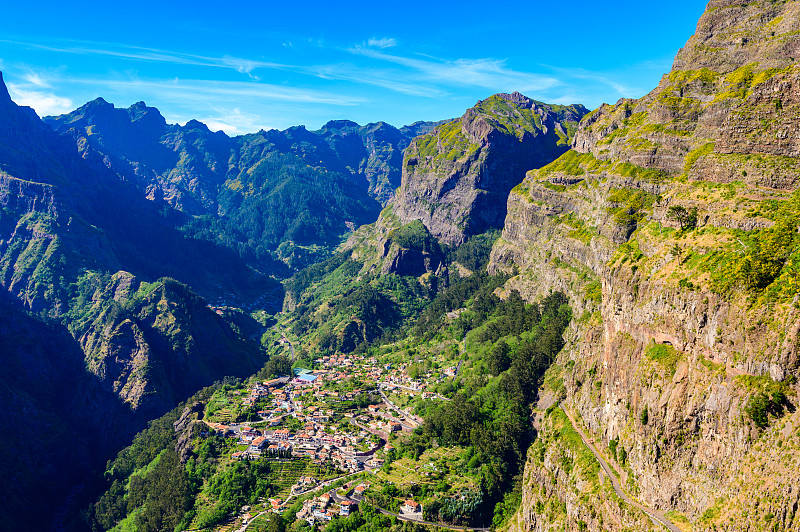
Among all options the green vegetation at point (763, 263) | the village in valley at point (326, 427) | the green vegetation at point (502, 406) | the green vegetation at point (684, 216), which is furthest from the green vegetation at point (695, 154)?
the village in valley at point (326, 427)

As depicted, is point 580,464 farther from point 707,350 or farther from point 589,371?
point 707,350

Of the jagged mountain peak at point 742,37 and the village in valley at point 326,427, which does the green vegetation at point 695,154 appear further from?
the village in valley at point 326,427

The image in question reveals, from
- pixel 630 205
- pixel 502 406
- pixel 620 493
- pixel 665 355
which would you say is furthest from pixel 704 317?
pixel 502 406

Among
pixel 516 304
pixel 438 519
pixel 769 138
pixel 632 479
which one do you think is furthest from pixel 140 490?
pixel 769 138

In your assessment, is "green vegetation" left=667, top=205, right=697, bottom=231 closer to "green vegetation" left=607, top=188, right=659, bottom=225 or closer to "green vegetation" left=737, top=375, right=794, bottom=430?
"green vegetation" left=737, top=375, right=794, bottom=430

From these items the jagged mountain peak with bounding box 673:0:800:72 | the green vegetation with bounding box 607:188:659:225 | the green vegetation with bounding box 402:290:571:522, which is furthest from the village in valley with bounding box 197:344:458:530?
the jagged mountain peak with bounding box 673:0:800:72

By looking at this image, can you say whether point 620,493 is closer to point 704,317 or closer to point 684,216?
point 704,317

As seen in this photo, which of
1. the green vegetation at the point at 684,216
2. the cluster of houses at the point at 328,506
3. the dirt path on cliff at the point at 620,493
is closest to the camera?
the dirt path on cliff at the point at 620,493
